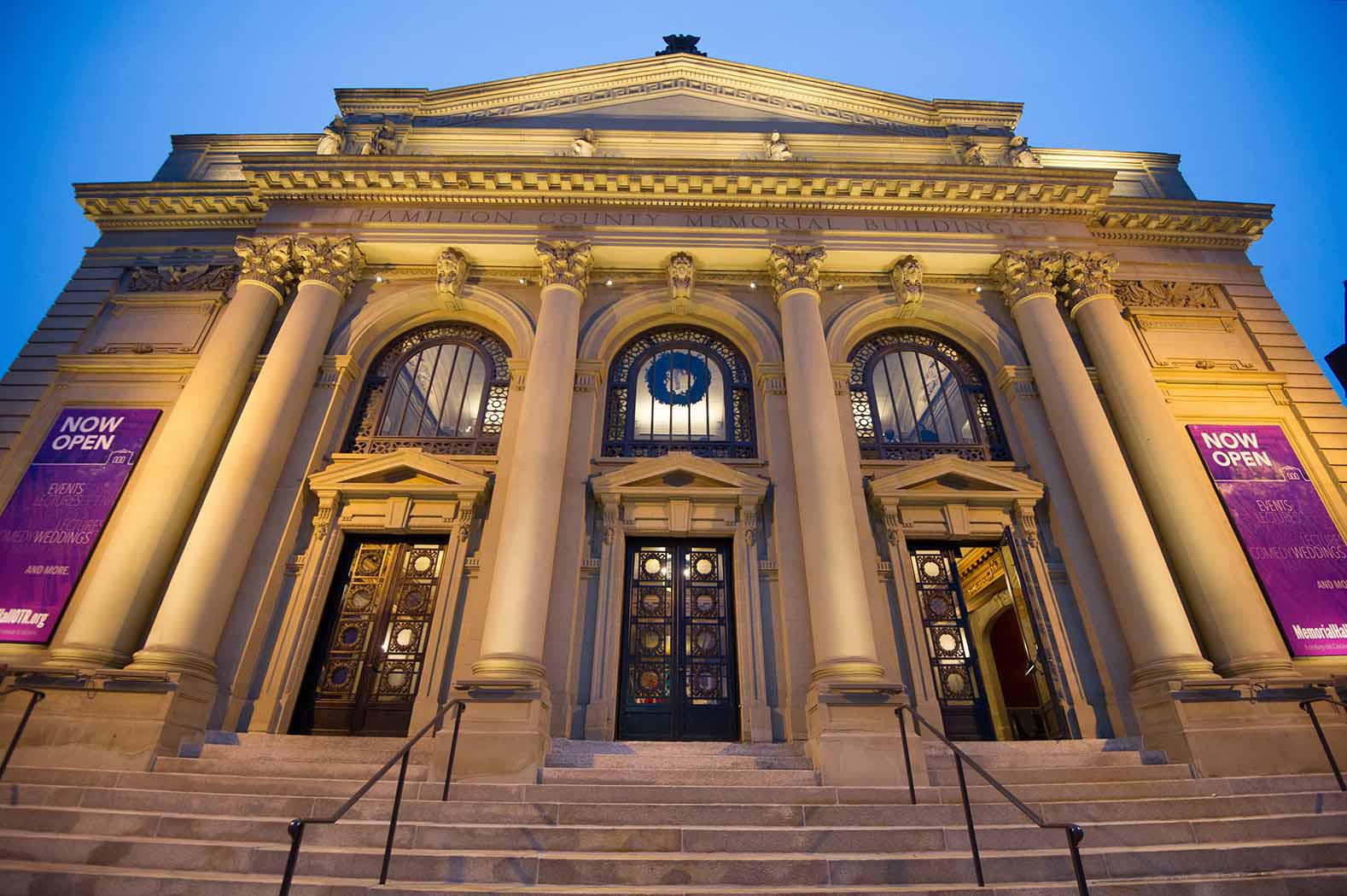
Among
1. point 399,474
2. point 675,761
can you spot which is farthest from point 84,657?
point 675,761

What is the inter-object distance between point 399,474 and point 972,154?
1321cm

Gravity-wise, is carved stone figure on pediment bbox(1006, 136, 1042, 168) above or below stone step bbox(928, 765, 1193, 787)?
above

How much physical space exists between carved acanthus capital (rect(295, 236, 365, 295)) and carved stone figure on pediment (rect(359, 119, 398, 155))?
2.68 meters

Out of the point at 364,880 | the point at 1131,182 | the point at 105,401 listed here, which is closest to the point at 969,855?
the point at 364,880

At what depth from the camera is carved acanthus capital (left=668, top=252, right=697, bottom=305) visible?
41.7 feet

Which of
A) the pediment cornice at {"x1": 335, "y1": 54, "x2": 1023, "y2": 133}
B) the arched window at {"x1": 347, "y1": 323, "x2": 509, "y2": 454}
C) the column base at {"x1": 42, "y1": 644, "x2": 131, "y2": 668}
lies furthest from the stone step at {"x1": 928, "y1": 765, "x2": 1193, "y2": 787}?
the pediment cornice at {"x1": 335, "y1": 54, "x2": 1023, "y2": 133}

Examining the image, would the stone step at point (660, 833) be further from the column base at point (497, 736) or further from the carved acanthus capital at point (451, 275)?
the carved acanthus capital at point (451, 275)

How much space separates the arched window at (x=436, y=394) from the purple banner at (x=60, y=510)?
3472 mm

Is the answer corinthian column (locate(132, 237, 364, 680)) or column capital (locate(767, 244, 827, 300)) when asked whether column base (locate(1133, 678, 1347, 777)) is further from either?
corinthian column (locate(132, 237, 364, 680))

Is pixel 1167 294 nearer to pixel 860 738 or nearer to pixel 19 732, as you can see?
pixel 860 738

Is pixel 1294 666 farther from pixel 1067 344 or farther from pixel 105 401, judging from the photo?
pixel 105 401

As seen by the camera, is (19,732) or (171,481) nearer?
(19,732)

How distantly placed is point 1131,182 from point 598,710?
16229 millimetres

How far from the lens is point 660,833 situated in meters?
5.47
